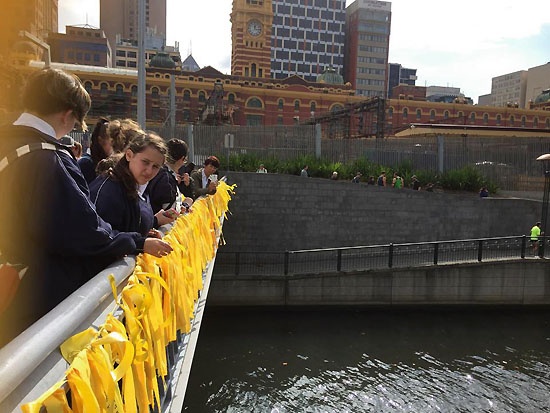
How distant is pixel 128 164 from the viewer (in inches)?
108

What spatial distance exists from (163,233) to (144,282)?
113 centimetres

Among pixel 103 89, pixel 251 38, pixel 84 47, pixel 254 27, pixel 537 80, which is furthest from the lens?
pixel 537 80

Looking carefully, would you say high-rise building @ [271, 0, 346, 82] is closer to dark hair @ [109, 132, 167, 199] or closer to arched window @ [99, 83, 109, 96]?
arched window @ [99, 83, 109, 96]

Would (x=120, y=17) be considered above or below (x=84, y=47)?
above

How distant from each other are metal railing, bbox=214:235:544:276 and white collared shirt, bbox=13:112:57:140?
41.2 feet

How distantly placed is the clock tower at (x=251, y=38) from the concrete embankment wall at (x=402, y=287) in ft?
226

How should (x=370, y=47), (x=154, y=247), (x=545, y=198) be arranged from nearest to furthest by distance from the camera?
(x=154, y=247)
(x=545, y=198)
(x=370, y=47)

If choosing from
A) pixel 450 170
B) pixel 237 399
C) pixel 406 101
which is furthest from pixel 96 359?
pixel 406 101

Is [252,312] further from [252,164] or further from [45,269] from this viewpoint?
[45,269]

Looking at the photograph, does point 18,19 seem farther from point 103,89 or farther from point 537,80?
point 537,80

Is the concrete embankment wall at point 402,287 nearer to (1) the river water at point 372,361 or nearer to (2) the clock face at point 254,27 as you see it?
(1) the river water at point 372,361

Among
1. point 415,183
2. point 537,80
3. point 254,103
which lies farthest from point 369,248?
point 537,80

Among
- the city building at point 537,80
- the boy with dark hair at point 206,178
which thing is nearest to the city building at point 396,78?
the city building at point 537,80

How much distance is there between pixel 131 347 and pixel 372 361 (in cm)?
1097
